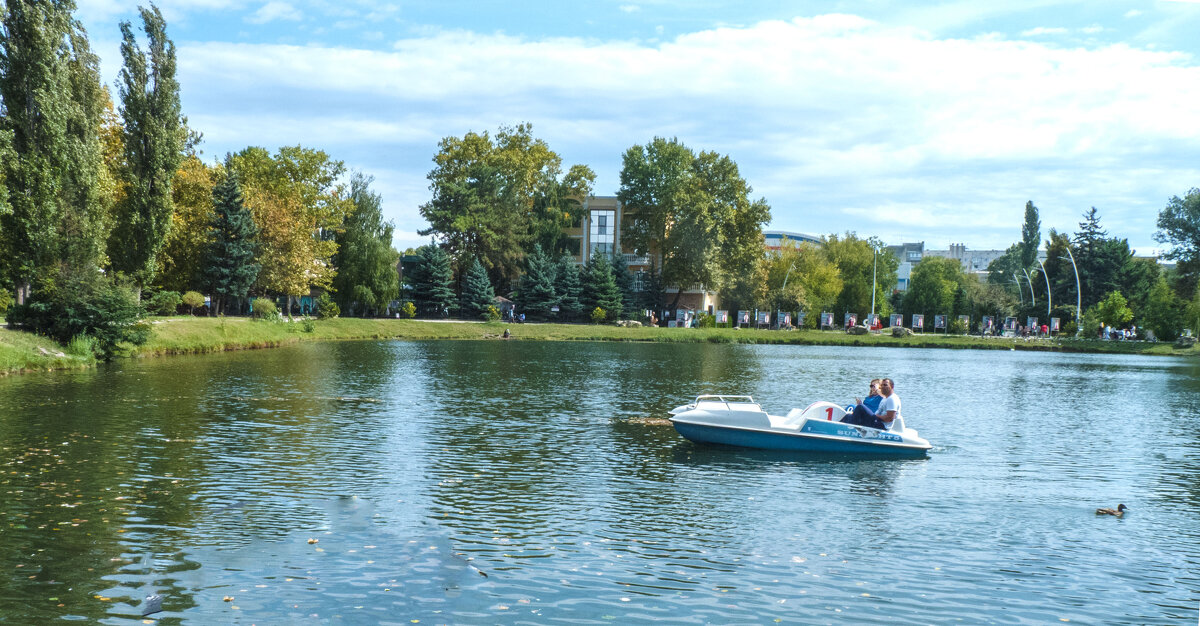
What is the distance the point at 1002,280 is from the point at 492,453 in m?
151

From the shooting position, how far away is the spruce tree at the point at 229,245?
71.4 meters

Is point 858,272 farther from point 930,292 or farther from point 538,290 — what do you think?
point 538,290

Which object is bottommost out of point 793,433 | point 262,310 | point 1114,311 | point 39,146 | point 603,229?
point 793,433

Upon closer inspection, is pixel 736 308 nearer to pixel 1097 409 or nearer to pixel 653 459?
pixel 1097 409

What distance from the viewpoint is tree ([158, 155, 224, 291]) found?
71.1m

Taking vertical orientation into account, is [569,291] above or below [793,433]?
above

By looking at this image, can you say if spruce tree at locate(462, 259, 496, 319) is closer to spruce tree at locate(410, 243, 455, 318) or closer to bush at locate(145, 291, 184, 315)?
spruce tree at locate(410, 243, 455, 318)

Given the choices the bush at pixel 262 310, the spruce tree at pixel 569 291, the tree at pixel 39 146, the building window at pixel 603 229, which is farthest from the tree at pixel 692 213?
the tree at pixel 39 146

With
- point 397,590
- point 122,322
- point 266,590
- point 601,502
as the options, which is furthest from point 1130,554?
point 122,322

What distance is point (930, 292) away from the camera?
12250 cm

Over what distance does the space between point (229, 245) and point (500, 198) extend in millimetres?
40031

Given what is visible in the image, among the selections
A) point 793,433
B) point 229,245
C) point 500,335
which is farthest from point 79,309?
point 500,335

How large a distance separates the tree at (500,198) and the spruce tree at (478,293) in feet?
17.9

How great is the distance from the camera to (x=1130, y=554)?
14734 mm
